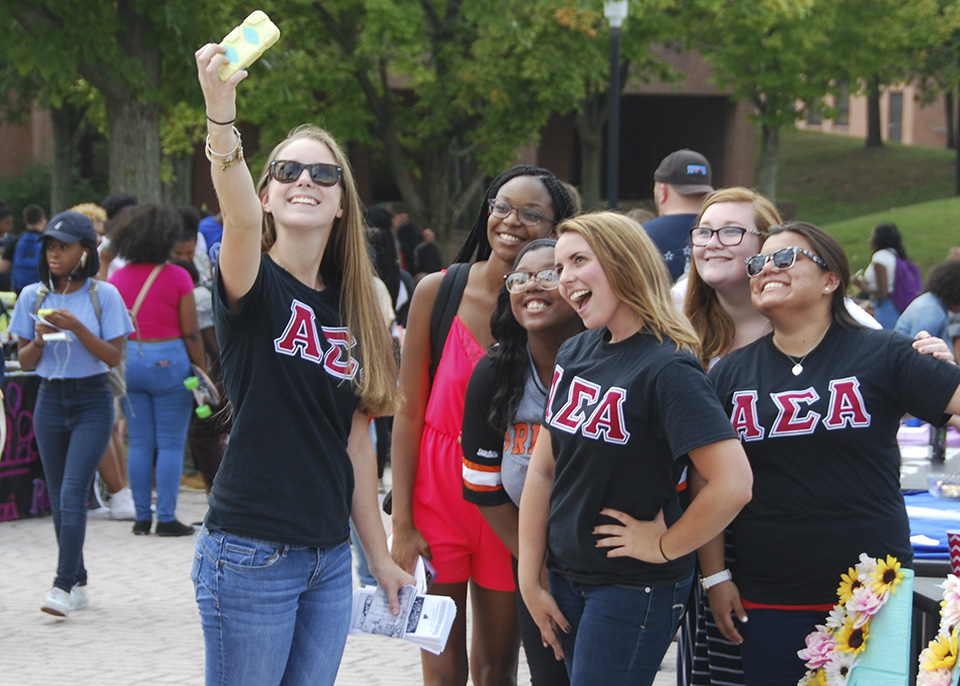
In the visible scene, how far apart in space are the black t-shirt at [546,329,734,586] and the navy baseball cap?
4.02m

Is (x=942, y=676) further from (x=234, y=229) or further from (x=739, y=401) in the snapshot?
(x=234, y=229)

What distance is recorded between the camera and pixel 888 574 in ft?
10.4

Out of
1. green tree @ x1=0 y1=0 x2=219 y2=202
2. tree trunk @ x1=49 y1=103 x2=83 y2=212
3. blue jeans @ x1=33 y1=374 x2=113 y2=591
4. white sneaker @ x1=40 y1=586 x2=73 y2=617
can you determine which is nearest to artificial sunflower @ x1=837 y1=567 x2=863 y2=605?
blue jeans @ x1=33 y1=374 x2=113 y2=591

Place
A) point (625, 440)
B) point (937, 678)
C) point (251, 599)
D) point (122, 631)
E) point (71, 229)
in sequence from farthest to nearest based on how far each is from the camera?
point (71, 229), point (122, 631), point (937, 678), point (625, 440), point (251, 599)

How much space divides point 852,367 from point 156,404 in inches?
222

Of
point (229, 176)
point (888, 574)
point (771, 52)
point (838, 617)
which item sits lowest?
point (838, 617)

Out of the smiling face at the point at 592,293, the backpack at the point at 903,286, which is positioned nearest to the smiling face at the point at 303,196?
the smiling face at the point at 592,293

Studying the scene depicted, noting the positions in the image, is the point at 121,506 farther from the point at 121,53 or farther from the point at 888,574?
the point at 888,574

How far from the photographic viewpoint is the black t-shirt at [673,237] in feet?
19.1

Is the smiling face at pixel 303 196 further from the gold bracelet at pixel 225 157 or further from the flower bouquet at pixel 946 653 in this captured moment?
the flower bouquet at pixel 946 653

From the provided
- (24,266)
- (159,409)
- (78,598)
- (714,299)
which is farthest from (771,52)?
(714,299)

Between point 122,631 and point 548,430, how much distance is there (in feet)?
12.2

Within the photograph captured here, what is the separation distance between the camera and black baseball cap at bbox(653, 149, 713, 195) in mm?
5949

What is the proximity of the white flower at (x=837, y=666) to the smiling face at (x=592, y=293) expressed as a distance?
42.4 inches
